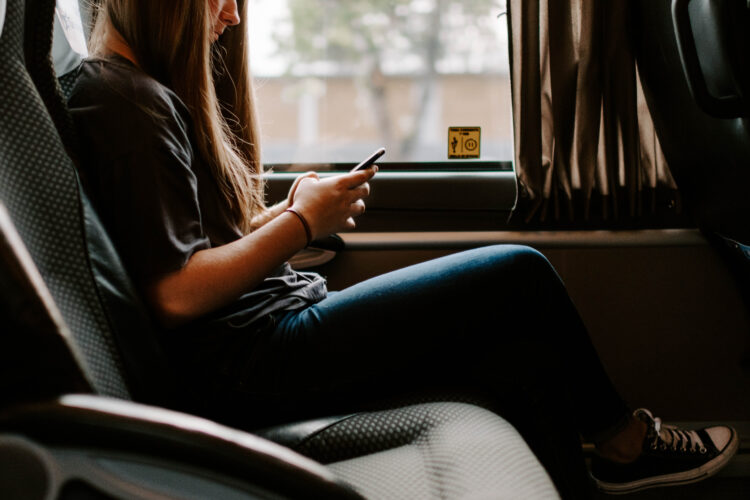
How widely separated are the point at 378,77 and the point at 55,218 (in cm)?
107

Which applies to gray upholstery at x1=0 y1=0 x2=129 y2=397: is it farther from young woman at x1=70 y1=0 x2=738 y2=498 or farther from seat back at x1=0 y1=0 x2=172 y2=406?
young woman at x1=70 y1=0 x2=738 y2=498

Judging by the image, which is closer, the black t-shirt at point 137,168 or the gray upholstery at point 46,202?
the gray upholstery at point 46,202

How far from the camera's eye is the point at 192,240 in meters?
0.81

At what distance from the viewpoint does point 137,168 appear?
76cm

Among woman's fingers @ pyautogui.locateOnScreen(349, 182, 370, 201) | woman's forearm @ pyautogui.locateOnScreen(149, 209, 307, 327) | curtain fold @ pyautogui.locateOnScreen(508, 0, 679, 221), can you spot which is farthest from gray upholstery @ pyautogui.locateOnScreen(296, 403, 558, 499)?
curtain fold @ pyautogui.locateOnScreen(508, 0, 679, 221)

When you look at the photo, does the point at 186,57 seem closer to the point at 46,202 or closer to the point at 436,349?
the point at 46,202

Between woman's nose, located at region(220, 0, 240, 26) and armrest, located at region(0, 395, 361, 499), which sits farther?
woman's nose, located at region(220, 0, 240, 26)

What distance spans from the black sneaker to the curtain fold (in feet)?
1.68

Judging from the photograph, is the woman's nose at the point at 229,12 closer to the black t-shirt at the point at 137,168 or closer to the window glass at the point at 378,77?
the black t-shirt at the point at 137,168

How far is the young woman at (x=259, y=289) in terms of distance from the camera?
777mm

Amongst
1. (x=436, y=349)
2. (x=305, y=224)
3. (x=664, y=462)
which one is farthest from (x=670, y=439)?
(x=305, y=224)

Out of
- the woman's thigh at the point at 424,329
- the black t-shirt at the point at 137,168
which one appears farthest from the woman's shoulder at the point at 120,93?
the woman's thigh at the point at 424,329

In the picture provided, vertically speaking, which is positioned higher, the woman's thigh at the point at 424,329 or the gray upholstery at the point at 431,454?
the woman's thigh at the point at 424,329

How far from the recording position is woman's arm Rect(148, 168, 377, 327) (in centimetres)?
80
